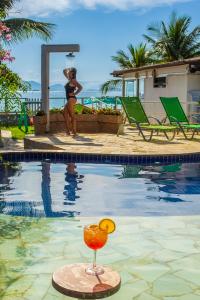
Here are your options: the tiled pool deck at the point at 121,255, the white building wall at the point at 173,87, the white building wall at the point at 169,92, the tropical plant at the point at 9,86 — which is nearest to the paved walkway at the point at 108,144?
the tiled pool deck at the point at 121,255

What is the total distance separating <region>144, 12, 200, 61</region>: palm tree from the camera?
3094 cm

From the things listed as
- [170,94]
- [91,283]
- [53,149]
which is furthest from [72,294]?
[170,94]

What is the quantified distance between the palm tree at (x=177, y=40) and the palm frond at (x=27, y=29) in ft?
49.8

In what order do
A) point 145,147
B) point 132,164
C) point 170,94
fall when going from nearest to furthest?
point 132,164 → point 145,147 → point 170,94

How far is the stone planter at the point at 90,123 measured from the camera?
520 inches

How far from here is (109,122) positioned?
1334 centimetres

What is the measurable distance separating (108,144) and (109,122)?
2983 mm

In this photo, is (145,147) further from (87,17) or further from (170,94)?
(87,17)

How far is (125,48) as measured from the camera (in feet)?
107

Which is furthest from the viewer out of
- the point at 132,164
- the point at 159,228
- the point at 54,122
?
the point at 54,122

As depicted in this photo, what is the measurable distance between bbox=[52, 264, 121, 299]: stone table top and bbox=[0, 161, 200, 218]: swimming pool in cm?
197

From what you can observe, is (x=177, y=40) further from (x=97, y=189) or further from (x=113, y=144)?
(x=97, y=189)

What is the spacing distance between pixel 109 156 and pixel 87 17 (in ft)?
99.1

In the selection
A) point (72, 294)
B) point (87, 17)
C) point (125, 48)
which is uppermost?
point (87, 17)
